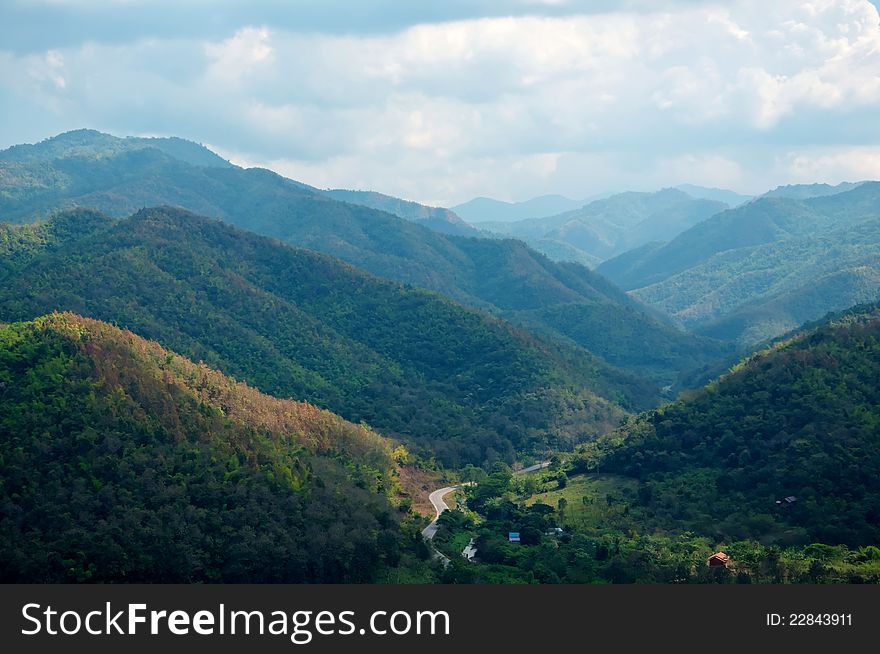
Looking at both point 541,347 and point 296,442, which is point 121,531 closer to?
point 296,442

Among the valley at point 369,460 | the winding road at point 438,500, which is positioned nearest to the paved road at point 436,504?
the winding road at point 438,500

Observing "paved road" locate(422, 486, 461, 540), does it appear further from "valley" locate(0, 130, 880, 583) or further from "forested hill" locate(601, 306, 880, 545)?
"forested hill" locate(601, 306, 880, 545)

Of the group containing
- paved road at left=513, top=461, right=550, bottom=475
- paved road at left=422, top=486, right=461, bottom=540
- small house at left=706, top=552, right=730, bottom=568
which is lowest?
small house at left=706, top=552, right=730, bottom=568

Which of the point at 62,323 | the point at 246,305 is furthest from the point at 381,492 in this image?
the point at 246,305

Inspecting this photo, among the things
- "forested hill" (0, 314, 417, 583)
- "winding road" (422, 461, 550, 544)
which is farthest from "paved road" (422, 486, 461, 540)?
"forested hill" (0, 314, 417, 583)

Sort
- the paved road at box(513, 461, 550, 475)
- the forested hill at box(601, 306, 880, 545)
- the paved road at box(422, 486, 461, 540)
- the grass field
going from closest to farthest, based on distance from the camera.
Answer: the forested hill at box(601, 306, 880, 545)
the paved road at box(422, 486, 461, 540)
the grass field
the paved road at box(513, 461, 550, 475)

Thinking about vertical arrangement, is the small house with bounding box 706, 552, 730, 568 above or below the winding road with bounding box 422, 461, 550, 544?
below

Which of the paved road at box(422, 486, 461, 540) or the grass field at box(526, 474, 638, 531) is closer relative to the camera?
the paved road at box(422, 486, 461, 540)

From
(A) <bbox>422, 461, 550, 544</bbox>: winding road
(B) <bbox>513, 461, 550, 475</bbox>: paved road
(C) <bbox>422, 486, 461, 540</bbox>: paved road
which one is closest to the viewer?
(C) <bbox>422, 486, 461, 540</bbox>: paved road
